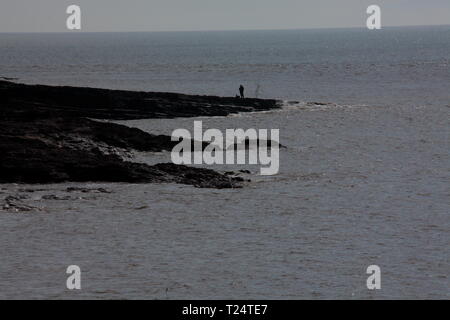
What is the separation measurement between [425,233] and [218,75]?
99.8m

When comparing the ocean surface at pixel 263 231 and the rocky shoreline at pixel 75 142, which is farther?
the rocky shoreline at pixel 75 142

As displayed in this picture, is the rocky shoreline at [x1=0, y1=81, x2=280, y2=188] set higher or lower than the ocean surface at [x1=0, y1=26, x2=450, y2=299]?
higher

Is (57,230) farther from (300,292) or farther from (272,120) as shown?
(272,120)

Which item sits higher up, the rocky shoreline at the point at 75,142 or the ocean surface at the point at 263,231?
the rocky shoreline at the point at 75,142

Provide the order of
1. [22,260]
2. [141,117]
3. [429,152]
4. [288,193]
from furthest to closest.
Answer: [141,117], [429,152], [288,193], [22,260]

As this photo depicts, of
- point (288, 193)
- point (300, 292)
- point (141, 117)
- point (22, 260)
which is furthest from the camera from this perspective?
point (141, 117)

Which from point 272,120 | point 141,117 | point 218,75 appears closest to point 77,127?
point 141,117

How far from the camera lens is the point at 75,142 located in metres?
39.9

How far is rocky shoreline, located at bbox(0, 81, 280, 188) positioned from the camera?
3538 cm

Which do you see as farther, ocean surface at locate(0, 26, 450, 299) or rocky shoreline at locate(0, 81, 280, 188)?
rocky shoreline at locate(0, 81, 280, 188)

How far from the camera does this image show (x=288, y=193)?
35.0 metres

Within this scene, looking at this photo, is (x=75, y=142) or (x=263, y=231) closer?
(x=263, y=231)

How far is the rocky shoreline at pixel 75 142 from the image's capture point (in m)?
35.4

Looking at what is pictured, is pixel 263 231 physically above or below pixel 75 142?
below
